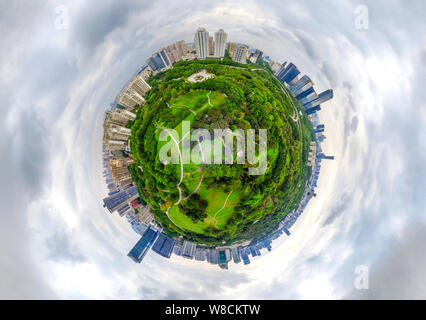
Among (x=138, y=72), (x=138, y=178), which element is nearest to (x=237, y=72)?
(x=138, y=72)

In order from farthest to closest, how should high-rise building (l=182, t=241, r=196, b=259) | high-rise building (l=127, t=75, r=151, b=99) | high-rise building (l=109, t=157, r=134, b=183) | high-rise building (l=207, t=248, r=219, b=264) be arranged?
high-rise building (l=207, t=248, r=219, b=264), high-rise building (l=127, t=75, r=151, b=99), high-rise building (l=109, t=157, r=134, b=183), high-rise building (l=182, t=241, r=196, b=259)

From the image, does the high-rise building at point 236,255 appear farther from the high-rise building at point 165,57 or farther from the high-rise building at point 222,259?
the high-rise building at point 165,57

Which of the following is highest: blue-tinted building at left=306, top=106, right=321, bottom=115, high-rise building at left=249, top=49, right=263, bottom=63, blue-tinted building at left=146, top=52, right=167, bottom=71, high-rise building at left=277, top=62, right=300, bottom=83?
high-rise building at left=249, top=49, right=263, bottom=63

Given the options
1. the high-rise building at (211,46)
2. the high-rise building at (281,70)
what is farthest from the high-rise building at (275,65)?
the high-rise building at (211,46)

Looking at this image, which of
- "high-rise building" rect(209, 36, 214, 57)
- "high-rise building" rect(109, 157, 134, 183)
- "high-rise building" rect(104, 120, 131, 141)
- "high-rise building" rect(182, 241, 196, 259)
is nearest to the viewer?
"high-rise building" rect(104, 120, 131, 141)

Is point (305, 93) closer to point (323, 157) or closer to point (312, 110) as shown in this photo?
Answer: point (312, 110)

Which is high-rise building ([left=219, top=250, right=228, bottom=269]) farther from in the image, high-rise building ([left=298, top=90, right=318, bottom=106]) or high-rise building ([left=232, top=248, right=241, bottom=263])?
high-rise building ([left=298, top=90, right=318, bottom=106])

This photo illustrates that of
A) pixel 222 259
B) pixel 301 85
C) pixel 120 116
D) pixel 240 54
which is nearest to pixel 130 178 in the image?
pixel 120 116

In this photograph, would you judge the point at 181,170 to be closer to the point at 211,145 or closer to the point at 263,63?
the point at 211,145

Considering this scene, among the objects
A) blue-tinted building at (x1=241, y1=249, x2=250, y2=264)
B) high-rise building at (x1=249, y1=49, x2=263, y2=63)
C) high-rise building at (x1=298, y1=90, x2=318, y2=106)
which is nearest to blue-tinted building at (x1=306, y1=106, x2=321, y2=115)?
high-rise building at (x1=298, y1=90, x2=318, y2=106)
